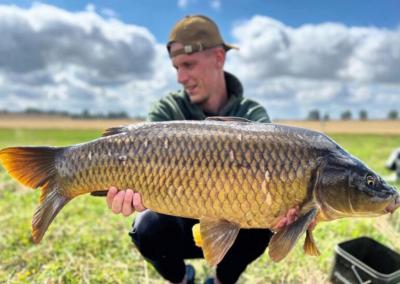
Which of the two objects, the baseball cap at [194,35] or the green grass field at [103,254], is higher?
the baseball cap at [194,35]

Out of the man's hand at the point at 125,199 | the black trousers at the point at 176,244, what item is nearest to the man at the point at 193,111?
the black trousers at the point at 176,244

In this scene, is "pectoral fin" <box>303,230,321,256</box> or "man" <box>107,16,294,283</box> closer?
"pectoral fin" <box>303,230,321,256</box>

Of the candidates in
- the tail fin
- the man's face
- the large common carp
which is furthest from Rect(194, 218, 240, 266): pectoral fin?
the man's face

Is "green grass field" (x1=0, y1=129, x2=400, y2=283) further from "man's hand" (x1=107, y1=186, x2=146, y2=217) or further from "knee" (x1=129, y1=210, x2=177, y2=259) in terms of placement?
"man's hand" (x1=107, y1=186, x2=146, y2=217)

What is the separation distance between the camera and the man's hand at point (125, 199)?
1.92 metres

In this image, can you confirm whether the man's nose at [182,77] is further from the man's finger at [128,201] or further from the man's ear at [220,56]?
the man's finger at [128,201]

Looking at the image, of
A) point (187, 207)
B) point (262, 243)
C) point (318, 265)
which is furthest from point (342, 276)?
point (187, 207)

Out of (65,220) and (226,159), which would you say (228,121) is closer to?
(226,159)

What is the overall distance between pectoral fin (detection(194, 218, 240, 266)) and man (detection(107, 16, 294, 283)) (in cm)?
45

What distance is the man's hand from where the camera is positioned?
6.30ft

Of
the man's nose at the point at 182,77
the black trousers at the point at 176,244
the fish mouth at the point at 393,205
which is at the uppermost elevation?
the man's nose at the point at 182,77

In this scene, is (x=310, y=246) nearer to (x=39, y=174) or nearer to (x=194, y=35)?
(x=39, y=174)

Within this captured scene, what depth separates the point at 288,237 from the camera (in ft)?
5.74

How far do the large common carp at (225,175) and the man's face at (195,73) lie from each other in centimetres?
96
